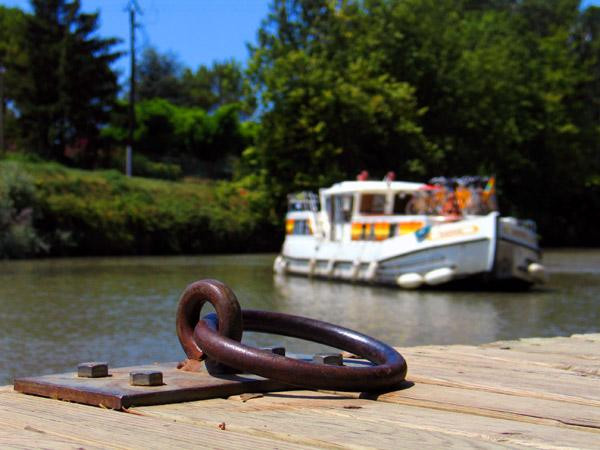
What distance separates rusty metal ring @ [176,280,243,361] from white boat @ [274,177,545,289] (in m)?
18.9

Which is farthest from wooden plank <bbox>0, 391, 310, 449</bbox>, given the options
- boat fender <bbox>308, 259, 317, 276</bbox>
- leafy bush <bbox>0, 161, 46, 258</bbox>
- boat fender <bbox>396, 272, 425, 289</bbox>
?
leafy bush <bbox>0, 161, 46, 258</bbox>

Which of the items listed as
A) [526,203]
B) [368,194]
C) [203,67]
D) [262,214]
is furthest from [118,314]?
[203,67]

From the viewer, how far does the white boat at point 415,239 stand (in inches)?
897

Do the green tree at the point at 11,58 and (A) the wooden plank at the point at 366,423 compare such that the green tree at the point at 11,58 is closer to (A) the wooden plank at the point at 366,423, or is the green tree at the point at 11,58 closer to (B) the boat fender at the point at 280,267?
(B) the boat fender at the point at 280,267

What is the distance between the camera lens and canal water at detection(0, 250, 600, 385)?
12070 mm

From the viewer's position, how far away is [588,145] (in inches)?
2181

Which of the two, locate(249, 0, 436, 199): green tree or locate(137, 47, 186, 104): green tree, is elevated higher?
locate(137, 47, 186, 104): green tree

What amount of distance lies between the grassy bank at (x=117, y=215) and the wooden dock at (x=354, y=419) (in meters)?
31.9

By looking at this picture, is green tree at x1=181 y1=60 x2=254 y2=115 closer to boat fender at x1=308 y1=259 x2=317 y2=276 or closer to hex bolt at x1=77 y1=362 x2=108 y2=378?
boat fender at x1=308 y1=259 x2=317 y2=276

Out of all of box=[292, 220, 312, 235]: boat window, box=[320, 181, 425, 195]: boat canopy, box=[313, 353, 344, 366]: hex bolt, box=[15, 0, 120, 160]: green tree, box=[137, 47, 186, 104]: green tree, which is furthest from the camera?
box=[137, 47, 186, 104]: green tree

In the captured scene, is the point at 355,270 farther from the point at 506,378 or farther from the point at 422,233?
the point at 506,378

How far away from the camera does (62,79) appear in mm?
49219

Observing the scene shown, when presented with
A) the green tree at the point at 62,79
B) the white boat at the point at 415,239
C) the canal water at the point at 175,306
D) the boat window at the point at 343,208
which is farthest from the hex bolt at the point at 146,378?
the green tree at the point at 62,79

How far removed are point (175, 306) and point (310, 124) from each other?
84.5 feet
